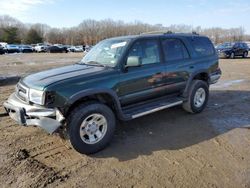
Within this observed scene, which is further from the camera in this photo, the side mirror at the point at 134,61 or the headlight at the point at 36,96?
the side mirror at the point at 134,61

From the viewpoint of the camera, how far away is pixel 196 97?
6.49 meters

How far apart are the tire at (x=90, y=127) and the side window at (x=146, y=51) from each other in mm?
1262

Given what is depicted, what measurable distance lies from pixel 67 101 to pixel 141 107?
64.4 inches

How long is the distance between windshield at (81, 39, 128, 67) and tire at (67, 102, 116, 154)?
95cm

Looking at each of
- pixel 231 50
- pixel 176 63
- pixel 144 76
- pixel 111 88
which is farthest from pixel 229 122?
pixel 231 50

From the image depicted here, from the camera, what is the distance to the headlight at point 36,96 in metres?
4.07

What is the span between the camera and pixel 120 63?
4855 mm

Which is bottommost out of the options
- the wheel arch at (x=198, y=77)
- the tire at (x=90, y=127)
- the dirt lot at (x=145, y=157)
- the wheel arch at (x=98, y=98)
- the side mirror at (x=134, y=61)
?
the dirt lot at (x=145, y=157)

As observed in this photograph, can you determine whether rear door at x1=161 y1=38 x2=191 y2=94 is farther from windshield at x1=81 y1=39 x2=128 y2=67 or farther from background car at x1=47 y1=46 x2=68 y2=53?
background car at x1=47 y1=46 x2=68 y2=53

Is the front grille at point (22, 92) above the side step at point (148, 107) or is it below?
above

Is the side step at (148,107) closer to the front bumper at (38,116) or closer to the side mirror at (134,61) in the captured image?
the side mirror at (134,61)

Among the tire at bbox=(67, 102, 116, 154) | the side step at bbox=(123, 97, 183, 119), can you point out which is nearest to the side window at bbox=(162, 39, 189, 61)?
the side step at bbox=(123, 97, 183, 119)

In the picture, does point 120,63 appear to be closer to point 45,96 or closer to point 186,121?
point 45,96

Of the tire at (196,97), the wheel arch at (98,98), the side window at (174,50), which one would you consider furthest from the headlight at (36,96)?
the tire at (196,97)
